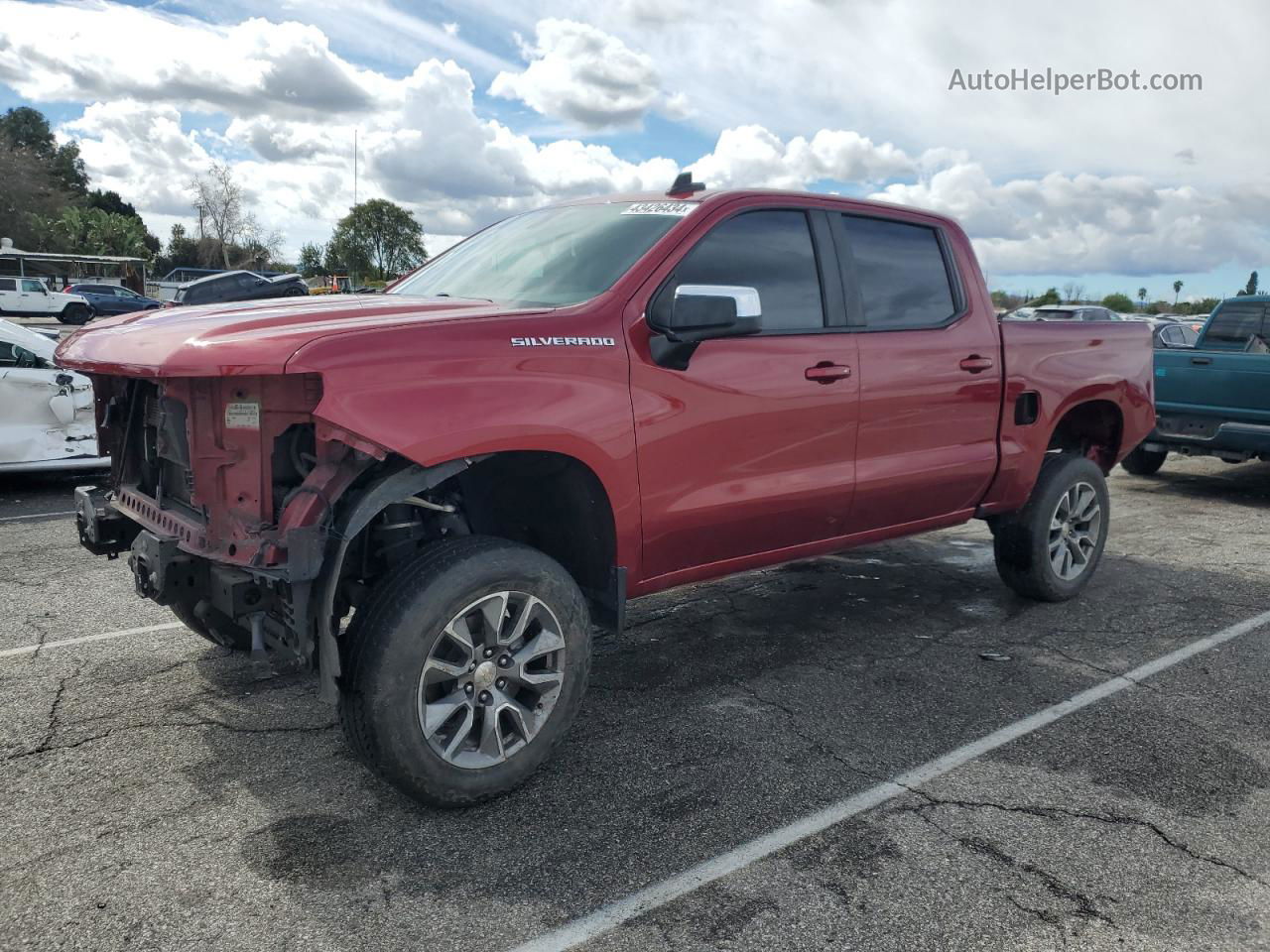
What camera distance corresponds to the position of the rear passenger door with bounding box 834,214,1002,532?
433cm

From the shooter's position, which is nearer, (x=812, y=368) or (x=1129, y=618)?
(x=812, y=368)

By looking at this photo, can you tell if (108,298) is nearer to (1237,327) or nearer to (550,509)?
(1237,327)

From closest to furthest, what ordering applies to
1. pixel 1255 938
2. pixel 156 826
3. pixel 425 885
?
pixel 1255 938 < pixel 425 885 < pixel 156 826

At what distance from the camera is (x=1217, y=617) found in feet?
17.6

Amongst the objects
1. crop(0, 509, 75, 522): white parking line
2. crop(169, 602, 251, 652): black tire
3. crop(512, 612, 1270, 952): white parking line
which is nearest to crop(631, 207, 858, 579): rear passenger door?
crop(512, 612, 1270, 952): white parking line

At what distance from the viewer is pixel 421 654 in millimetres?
2975

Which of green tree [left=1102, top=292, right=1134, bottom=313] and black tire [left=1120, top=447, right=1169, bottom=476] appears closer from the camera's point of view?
black tire [left=1120, top=447, right=1169, bottom=476]

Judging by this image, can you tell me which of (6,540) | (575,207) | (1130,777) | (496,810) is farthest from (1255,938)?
(6,540)

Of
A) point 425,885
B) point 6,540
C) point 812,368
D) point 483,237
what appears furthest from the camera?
point 6,540

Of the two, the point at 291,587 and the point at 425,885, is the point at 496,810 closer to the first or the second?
the point at 425,885

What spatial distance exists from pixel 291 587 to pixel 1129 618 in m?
4.40

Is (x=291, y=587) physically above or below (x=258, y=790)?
above

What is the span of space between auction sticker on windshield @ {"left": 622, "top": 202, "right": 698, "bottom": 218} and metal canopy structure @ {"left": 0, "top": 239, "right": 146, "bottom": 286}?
175 ft

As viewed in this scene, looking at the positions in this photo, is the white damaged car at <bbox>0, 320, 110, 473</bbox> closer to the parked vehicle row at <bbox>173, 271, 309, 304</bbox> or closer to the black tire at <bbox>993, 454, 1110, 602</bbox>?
the parked vehicle row at <bbox>173, 271, 309, 304</bbox>
